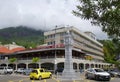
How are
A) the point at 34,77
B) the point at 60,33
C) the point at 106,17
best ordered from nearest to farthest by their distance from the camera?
the point at 106,17
the point at 34,77
the point at 60,33

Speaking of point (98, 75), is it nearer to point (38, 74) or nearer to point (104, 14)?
point (38, 74)

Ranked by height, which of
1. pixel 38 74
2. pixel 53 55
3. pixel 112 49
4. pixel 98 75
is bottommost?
pixel 98 75

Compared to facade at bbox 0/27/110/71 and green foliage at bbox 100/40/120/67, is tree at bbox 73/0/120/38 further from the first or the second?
facade at bbox 0/27/110/71

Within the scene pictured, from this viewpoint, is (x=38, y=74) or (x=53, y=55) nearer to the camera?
(x=38, y=74)

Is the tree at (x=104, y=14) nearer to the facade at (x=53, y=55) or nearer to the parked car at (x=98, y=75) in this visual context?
the parked car at (x=98, y=75)

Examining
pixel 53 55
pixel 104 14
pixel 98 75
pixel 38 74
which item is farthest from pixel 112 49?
pixel 53 55

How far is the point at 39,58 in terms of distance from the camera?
236 ft

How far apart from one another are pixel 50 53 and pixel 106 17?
6471cm

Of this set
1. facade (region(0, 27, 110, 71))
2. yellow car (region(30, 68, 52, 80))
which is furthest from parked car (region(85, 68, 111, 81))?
facade (region(0, 27, 110, 71))

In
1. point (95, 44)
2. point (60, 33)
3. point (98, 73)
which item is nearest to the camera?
point (98, 73)

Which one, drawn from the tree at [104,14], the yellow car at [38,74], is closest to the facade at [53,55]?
the yellow car at [38,74]

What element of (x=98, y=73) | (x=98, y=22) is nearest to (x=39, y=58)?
(x=98, y=73)

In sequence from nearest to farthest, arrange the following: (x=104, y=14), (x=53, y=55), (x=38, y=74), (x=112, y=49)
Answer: (x=104, y=14)
(x=112, y=49)
(x=38, y=74)
(x=53, y=55)

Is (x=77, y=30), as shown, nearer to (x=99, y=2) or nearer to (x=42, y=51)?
(x=42, y=51)
